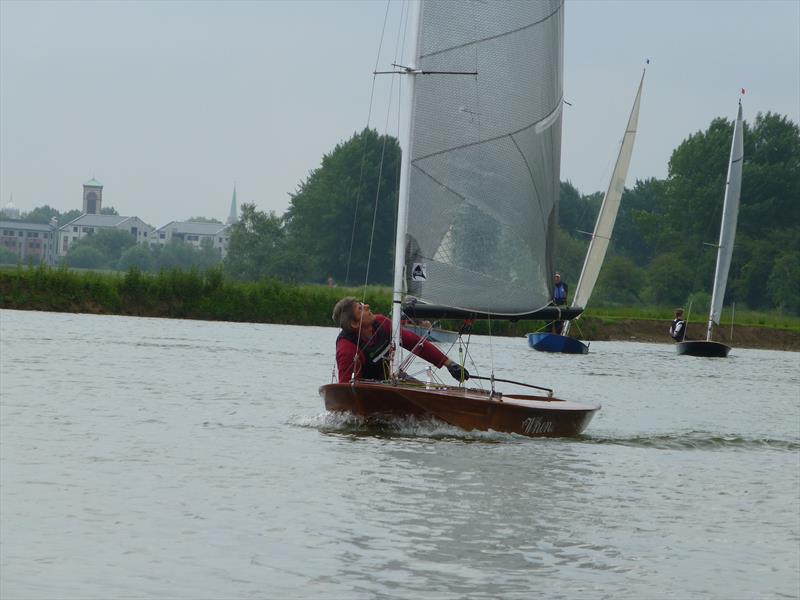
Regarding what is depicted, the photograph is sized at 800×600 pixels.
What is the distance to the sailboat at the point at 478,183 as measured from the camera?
15.4 metres

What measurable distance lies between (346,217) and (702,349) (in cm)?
6177

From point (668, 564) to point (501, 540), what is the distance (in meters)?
1.09

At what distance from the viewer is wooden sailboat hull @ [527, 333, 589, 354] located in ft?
126

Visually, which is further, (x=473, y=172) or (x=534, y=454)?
(x=473, y=172)

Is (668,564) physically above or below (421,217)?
below

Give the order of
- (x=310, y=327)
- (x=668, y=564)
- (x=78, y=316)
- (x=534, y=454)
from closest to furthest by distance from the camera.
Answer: (x=668, y=564) < (x=534, y=454) < (x=78, y=316) < (x=310, y=327)

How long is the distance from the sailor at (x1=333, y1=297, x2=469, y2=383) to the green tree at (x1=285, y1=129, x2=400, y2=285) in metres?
78.7

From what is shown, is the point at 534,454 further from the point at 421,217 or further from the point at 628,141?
the point at 628,141

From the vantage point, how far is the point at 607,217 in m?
43.7

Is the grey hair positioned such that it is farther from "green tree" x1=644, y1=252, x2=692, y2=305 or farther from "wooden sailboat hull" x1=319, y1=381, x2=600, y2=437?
"green tree" x1=644, y1=252, x2=692, y2=305

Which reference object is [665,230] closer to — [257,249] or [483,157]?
[257,249]

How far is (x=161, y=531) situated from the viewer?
8.78 metres

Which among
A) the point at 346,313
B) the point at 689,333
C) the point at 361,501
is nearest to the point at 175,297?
the point at 689,333

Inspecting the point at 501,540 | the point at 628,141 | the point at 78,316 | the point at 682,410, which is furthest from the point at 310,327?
the point at 501,540
